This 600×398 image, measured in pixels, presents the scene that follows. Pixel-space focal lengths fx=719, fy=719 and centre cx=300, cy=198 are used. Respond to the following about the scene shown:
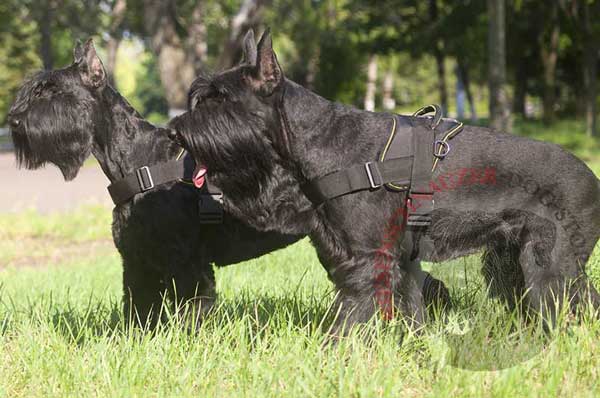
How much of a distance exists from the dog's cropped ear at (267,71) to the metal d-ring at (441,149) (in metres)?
0.89

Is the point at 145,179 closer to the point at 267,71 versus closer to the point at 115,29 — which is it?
the point at 267,71

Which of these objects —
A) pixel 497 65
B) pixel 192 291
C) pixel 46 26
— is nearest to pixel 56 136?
pixel 192 291

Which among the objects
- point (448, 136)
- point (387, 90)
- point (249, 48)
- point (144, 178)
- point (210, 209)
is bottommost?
point (387, 90)

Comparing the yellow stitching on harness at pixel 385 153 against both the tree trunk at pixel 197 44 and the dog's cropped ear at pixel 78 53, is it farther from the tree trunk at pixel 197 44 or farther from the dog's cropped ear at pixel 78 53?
the tree trunk at pixel 197 44

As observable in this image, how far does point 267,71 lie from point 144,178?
4.08 feet

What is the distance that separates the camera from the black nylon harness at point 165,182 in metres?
4.45

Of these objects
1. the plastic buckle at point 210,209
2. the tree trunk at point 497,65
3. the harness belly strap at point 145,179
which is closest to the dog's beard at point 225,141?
the plastic buckle at point 210,209

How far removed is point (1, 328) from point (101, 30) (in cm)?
2927

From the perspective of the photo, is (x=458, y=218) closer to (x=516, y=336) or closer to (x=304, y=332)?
(x=516, y=336)

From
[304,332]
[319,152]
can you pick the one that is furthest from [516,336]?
[319,152]

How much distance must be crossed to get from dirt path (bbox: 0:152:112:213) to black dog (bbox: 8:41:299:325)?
8064 mm

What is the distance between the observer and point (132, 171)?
464 centimetres

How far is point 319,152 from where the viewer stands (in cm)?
374

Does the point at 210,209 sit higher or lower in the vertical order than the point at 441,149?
lower
